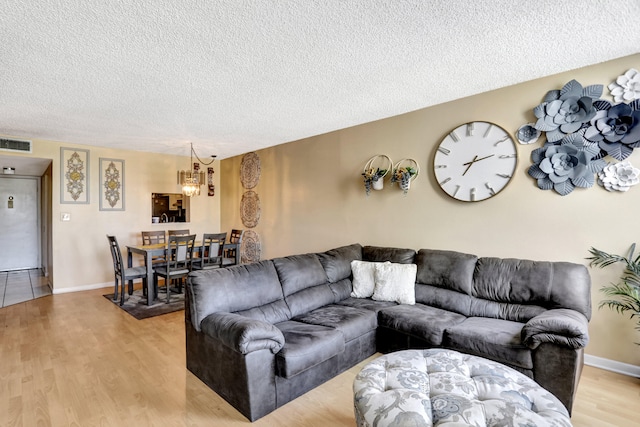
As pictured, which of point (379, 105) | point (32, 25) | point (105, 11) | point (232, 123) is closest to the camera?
point (105, 11)

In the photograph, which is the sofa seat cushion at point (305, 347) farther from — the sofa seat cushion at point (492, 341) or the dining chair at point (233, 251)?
the dining chair at point (233, 251)

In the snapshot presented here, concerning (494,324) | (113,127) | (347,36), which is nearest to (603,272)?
(494,324)

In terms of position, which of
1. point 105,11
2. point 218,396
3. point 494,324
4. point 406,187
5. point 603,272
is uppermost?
point 105,11

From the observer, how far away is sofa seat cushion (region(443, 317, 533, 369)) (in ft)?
7.01

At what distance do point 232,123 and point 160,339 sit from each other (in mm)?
2672

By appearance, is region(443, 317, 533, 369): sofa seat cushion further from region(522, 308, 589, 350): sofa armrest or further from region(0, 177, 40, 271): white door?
region(0, 177, 40, 271): white door

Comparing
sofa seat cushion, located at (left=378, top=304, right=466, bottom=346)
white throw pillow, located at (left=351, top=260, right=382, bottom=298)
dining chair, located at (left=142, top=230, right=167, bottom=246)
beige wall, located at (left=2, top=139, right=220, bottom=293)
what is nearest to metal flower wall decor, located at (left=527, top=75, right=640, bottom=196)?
sofa seat cushion, located at (left=378, top=304, right=466, bottom=346)

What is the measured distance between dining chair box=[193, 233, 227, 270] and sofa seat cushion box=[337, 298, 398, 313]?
236 centimetres

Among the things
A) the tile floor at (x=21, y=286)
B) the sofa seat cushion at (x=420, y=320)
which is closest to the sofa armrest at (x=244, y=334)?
the sofa seat cushion at (x=420, y=320)

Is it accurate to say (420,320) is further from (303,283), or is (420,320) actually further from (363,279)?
(303,283)

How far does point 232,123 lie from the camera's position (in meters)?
4.14

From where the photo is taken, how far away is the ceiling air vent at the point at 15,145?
459cm

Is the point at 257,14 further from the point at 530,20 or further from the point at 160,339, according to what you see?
the point at 160,339

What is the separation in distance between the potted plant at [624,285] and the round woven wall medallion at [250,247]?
15.4 feet
